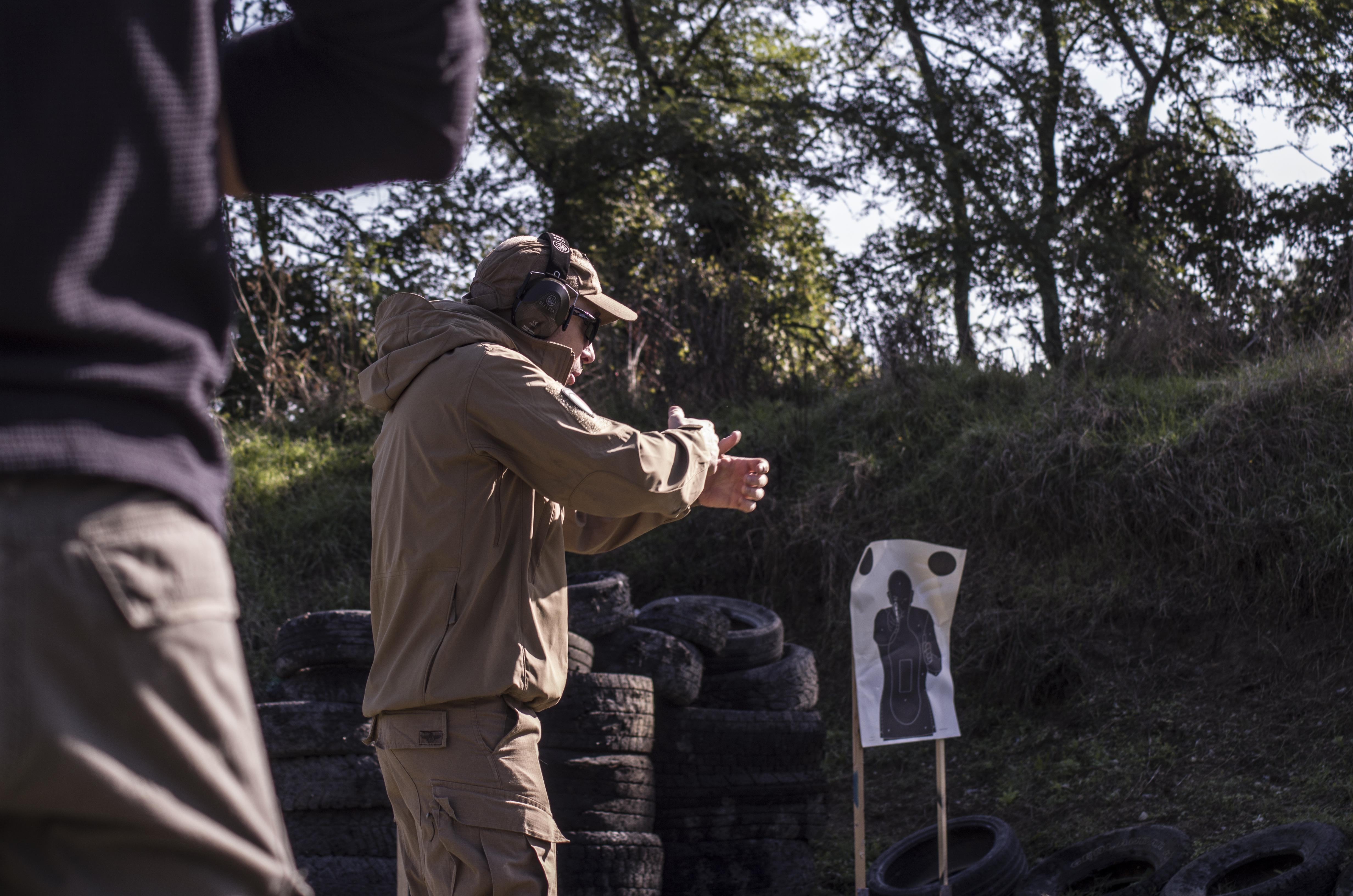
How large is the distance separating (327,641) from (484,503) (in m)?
3.69

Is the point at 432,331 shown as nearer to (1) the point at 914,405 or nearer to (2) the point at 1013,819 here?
(2) the point at 1013,819

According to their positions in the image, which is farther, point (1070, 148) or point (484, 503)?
point (1070, 148)

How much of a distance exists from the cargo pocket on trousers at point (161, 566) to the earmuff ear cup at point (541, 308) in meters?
2.24

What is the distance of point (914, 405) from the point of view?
10719 millimetres

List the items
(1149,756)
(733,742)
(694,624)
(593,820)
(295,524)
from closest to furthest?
(593,820)
(733,742)
(694,624)
(1149,756)
(295,524)

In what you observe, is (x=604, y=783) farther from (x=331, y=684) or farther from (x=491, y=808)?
(x=491, y=808)

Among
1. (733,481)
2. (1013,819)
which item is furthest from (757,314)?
(733,481)

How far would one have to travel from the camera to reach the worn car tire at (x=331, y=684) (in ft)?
20.8

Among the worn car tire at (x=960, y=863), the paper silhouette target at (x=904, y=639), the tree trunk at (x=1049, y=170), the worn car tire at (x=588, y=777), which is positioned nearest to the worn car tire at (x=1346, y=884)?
the worn car tire at (x=960, y=863)

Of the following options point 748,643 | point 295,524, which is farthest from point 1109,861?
point 295,524

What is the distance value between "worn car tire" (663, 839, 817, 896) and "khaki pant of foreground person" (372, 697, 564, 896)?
3232 mm

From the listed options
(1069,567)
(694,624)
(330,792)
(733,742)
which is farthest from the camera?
(1069,567)

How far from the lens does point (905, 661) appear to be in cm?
638

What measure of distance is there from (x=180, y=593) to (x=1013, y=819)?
22.9ft
